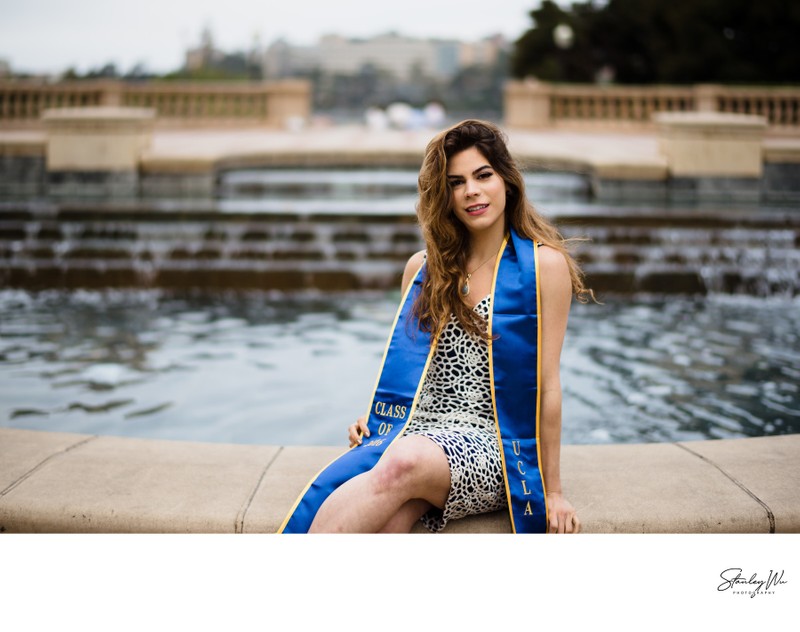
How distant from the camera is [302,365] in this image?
713cm

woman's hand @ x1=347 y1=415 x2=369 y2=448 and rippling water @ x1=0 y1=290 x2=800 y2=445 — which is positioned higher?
woman's hand @ x1=347 y1=415 x2=369 y2=448

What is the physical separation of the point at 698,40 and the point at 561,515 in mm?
34955

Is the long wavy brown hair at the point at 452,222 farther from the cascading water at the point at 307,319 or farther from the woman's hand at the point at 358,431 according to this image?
the cascading water at the point at 307,319

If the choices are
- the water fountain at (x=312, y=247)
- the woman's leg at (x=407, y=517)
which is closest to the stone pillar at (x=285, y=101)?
the water fountain at (x=312, y=247)

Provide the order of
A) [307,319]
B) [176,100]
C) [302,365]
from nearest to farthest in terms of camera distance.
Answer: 1. [302,365]
2. [307,319]
3. [176,100]

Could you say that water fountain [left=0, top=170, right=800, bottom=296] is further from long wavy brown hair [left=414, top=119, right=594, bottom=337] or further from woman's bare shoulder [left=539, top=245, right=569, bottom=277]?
woman's bare shoulder [left=539, top=245, right=569, bottom=277]

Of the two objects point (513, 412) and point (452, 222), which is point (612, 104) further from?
point (513, 412)

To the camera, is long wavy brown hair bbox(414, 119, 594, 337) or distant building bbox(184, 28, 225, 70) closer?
long wavy brown hair bbox(414, 119, 594, 337)

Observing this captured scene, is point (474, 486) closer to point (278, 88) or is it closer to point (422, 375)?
point (422, 375)

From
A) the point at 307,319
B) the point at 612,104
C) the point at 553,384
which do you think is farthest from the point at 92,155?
the point at 612,104

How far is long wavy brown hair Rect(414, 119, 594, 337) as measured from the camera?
3387mm

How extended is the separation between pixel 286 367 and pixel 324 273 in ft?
9.55

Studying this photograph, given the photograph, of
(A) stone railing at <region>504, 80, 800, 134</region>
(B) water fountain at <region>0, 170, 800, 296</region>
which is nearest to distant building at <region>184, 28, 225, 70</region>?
(A) stone railing at <region>504, 80, 800, 134</region>
